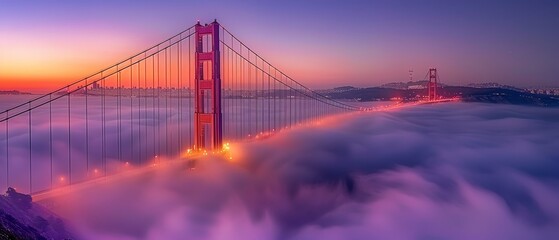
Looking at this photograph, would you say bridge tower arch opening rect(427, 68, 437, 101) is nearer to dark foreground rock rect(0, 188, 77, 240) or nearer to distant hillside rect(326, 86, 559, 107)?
A: distant hillside rect(326, 86, 559, 107)

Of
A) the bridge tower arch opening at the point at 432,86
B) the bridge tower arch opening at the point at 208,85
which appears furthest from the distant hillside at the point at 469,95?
the bridge tower arch opening at the point at 208,85

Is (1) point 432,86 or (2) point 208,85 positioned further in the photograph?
→ (1) point 432,86

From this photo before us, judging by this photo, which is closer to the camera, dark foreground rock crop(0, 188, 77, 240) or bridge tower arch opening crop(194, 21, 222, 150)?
dark foreground rock crop(0, 188, 77, 240)

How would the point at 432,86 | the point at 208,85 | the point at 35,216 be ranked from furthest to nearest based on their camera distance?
the point at 432,86, the point at 208,85, the point at 35,216

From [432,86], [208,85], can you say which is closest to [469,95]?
[432,86]

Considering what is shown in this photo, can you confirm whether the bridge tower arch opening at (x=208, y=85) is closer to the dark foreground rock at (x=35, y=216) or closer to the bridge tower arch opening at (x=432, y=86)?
the dark foreground rock at (x=35, y=216)

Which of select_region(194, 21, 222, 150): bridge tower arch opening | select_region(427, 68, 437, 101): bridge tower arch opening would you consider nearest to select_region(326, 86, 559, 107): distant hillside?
A: select_region(427, 68, 437, 101): bridge tower arch opening

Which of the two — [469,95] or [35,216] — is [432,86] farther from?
[35,216]

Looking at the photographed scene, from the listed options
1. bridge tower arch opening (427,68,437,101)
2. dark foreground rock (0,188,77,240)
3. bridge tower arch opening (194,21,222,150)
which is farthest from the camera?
bridge tower arch opening (427,68,437,101)
